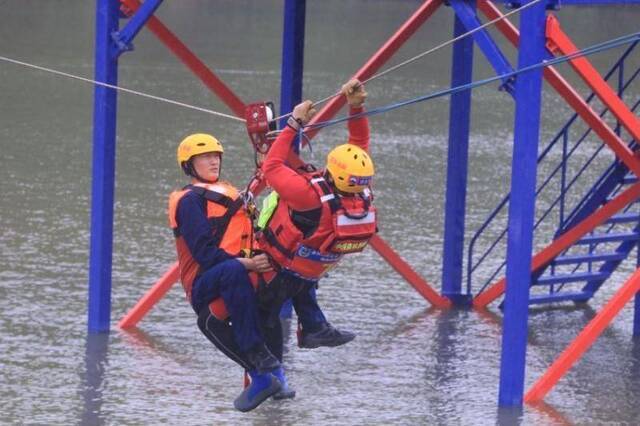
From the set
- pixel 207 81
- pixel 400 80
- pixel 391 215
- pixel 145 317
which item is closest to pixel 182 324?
pixel 145 317

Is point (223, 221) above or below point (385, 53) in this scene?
below

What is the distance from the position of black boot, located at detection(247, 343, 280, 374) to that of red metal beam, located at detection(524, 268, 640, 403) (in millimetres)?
2442

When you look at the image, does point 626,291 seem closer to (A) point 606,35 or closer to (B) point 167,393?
(B) point 167,393

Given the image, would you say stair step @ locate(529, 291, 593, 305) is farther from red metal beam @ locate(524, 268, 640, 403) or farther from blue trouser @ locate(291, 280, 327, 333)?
blue trouser @ locate(291, 280, 327, 333)

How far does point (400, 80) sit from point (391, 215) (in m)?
17.3

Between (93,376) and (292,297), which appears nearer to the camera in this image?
(292,297)

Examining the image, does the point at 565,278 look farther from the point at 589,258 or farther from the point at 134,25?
the point at 134,25

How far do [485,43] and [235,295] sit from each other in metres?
2.78

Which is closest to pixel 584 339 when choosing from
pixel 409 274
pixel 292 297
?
pixel 292 297

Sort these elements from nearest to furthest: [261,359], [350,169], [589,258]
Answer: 1. [350,169]
2. [261,359]
3. [589,258]

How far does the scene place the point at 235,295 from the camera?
8.56 m

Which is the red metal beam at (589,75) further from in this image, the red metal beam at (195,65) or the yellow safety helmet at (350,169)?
the red metal beam at (195,65)

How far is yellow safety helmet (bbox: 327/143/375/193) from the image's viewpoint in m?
8.42

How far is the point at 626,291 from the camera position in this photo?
33.8ft
